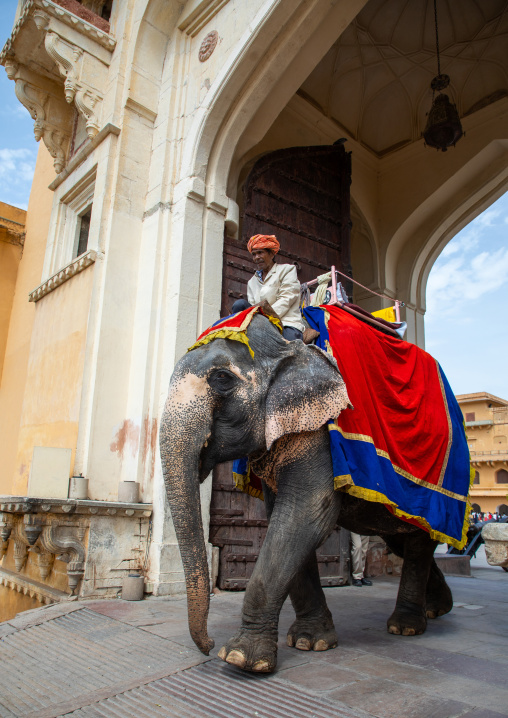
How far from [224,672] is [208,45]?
6.12m

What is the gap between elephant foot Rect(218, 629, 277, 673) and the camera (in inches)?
92.7

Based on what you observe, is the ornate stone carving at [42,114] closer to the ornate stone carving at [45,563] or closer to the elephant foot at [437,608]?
the ornate stone carving at [45,563]

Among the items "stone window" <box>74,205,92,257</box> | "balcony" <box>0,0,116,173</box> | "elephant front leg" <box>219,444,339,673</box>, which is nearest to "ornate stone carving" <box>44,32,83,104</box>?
"balcony" <box>0,0,116,173</box>

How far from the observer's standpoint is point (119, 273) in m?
5.68

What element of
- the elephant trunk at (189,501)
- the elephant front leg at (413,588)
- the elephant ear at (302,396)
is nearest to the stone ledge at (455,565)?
the elephant front leg at (413,588)

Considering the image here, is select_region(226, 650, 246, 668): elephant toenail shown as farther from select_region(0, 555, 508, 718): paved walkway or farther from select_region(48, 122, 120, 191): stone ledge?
select_region(48, 122, 120, 191): stone ledge

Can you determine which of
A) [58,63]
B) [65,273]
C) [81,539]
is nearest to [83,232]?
[65,273]

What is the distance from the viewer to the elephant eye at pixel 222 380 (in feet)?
8.44

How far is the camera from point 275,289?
3.52 m

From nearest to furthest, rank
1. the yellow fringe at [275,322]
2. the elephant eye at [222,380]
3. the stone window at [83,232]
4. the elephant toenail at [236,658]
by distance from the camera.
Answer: the elephant toenail at [236,658], the elephant eye at [222,380], the yellow fringe at [275,322], the stone window at [83,232]

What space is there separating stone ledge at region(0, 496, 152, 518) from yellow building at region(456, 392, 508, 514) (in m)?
35.5

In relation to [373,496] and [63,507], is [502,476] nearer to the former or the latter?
[63,507]

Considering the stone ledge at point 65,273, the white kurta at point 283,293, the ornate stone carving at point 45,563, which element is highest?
the stone ledge at point 65,273

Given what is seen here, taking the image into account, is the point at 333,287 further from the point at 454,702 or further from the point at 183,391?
the point at 454,702
